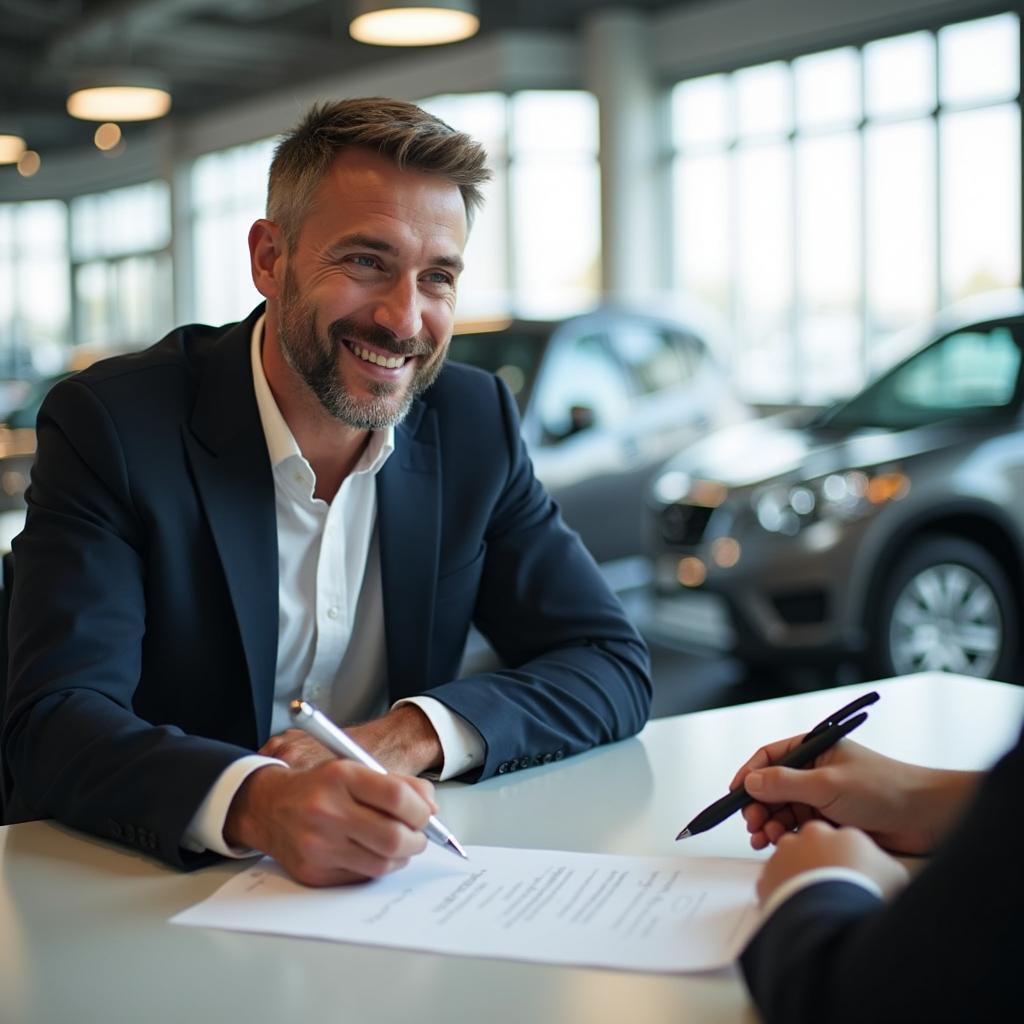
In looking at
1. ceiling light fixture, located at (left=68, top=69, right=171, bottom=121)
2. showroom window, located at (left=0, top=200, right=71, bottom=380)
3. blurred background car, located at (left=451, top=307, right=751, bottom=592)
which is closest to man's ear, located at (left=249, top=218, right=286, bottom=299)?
blurred background car, located at (left=451, top=307, right=751, bottom=592)

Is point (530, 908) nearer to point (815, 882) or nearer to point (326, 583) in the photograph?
point (815, 882)

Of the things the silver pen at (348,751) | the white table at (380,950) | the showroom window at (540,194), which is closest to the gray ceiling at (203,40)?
the showroom window at (540,194)

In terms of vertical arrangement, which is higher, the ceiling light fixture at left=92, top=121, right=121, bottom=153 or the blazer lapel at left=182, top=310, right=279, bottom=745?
the ceiling light fixture at left=92, top=121, right=121, bottom=153

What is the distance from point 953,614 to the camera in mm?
5094

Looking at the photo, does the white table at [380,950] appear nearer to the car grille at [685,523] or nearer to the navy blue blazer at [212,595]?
the navy blue blazer at [212,595]

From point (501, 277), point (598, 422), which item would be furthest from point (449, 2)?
point (501, 277)

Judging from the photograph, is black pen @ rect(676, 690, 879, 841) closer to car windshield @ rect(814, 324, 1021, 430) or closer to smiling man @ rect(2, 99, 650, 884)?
smiling man @ rect(2, 99, 650, 884)

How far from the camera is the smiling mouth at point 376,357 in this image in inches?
77.5

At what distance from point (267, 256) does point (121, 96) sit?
8.79 m

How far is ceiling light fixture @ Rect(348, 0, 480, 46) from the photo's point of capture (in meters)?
6.81

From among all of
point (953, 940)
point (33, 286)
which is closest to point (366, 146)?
point (953, 940)

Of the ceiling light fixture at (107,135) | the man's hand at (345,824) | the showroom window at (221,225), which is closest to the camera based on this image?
the man's hand at (345,824)

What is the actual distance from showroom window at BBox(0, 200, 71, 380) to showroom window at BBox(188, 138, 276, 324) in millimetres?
4172

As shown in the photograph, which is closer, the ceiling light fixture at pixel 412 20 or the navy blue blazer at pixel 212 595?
the navy blue blazer at pixel 212 595
